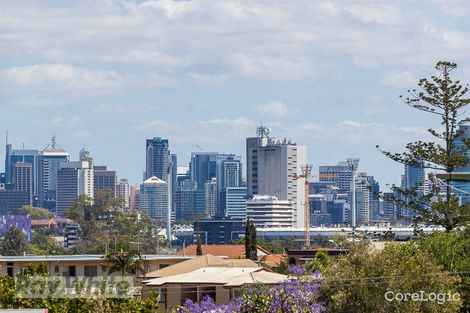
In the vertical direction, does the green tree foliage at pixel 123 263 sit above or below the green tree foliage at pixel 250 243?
below

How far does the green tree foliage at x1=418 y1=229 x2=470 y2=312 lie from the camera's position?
63772mm

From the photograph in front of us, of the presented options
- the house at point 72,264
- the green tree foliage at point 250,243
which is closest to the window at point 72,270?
the house at point 72,264

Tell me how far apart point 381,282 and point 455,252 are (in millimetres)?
10948

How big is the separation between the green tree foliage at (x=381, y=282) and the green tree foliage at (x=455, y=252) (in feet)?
13.3

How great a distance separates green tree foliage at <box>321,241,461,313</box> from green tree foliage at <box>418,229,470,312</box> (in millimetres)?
4053

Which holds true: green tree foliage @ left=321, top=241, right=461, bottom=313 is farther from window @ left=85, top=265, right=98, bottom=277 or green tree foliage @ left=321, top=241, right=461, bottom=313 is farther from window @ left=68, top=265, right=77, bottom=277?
Answer: window @ left=85, top=265, right=98, bottom=277

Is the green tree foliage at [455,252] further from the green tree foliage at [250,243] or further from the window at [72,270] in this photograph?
the green tree foliage at [250,243]

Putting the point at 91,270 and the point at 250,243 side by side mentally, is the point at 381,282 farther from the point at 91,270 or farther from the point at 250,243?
the point at 250,243

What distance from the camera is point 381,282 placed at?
57.0 metres

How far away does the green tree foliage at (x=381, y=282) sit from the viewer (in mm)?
56094

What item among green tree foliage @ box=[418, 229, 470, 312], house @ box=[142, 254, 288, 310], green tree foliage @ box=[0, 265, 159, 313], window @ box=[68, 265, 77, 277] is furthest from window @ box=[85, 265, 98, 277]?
green tree foliage @ box=[0, 265, 159, 313]

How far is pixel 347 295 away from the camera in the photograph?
5669cm

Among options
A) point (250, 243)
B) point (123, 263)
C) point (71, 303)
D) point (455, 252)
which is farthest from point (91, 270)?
point (71, 303)

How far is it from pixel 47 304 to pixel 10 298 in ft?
5.22
